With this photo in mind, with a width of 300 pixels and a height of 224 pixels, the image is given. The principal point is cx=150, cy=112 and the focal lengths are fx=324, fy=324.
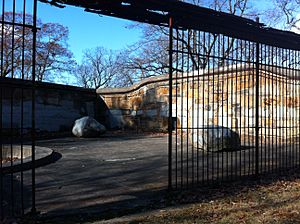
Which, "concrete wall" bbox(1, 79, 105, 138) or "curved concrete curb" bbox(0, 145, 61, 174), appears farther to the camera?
"concrete wall" bbox(1, 79, 105, 138)

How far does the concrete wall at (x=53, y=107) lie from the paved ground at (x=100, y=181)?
5447mm

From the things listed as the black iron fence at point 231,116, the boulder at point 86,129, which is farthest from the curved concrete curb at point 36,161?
the boulder at point 86,129

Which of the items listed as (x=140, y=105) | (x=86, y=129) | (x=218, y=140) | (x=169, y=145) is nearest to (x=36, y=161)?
(x=169, y=145)

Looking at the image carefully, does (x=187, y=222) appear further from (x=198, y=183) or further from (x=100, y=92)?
(x=100, y=92)

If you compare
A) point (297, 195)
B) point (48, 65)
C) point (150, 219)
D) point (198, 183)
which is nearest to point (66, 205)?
point (150, 219)

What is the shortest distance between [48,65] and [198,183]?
27.0m

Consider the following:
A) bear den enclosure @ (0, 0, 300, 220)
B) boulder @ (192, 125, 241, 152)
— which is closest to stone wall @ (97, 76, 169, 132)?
bear den enclosure @ (0, 0, 300, 220)

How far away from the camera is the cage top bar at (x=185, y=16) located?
16.4ft

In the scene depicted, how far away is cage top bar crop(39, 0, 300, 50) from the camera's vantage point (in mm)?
4992

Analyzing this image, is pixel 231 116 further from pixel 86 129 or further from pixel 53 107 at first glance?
pixel 53 107

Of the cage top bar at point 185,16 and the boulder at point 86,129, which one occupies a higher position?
the cage top bar at point 185,16

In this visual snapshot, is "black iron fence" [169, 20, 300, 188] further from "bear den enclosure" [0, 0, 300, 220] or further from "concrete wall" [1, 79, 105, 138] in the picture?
"concrete wall" [1, 79, 105, 138]

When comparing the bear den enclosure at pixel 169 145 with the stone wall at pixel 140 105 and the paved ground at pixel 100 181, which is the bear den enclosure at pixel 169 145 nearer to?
the paved ground at pixel 100 181

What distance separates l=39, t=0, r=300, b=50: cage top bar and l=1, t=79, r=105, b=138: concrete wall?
→ 8825 mm
